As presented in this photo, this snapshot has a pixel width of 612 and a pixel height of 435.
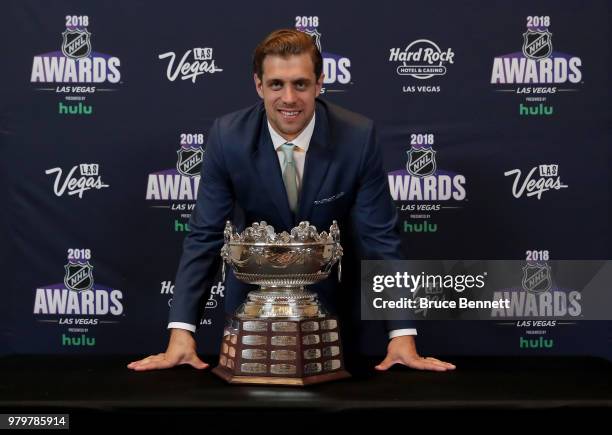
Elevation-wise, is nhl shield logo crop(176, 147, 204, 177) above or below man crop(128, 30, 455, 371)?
above

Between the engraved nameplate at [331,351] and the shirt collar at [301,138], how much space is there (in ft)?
2.13

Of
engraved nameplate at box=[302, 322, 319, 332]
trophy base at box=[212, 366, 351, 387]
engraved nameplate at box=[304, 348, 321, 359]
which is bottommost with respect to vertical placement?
trophy base at box=[212, 366, 351, 387]

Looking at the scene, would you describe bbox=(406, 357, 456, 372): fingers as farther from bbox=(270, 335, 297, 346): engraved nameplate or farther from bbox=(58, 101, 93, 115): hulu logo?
bbox=(58, 101, 93, 115): hulu logo

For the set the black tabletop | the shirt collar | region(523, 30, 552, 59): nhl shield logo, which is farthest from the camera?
region(523, 30, 552, 59): nhl shield logo

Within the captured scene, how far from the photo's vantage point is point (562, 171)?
11.8 ft

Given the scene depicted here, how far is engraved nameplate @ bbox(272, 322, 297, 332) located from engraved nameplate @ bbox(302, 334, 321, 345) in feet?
0.11

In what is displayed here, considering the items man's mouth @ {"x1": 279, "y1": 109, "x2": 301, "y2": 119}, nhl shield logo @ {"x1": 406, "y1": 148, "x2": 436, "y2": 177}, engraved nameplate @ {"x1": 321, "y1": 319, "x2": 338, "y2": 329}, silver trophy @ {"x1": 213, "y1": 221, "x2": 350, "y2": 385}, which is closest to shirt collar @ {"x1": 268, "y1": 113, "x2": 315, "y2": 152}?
man's mouth @ {"x1": 279, "y1": 109, "x2": 301, "y2": 119}

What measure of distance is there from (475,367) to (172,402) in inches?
34.6

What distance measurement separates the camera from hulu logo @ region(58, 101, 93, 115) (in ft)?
11.9

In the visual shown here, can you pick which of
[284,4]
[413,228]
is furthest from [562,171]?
[284,4]

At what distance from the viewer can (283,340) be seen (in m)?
1.90

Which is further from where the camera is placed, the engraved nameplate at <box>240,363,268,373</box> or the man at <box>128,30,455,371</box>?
the man at <box>128,30,455,371</box>

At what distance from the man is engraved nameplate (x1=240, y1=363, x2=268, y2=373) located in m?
0.36

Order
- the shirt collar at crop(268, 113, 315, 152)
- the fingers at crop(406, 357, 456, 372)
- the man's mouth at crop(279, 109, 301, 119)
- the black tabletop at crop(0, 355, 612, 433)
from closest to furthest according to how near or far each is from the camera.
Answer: the black tabletop at crop(0, 355, 612, 433) < the fingers at crop(406, 357, 456, 372) < the man's mouth at crop(279, 109, 301, 119) < the shirt collar at crop(268, 113, 315, 152)
